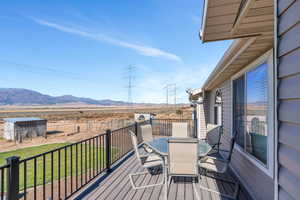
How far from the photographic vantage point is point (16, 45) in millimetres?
53656

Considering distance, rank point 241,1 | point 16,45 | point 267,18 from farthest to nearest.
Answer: point 16,45, point 267,18, point 241,1

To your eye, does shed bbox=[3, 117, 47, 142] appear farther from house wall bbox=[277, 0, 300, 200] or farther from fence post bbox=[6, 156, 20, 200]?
house wall bbox=[277, 0, 300, 200]

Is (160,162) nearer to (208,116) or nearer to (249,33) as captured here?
(249,33)

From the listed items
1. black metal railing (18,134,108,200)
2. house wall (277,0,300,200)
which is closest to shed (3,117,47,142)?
black metal railing (18,134,108,200)

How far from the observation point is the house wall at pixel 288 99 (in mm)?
726

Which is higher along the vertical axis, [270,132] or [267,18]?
[267,18]

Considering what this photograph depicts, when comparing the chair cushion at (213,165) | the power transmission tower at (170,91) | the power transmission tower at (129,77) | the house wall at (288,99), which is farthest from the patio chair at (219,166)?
the power transmission tower at (170,91)

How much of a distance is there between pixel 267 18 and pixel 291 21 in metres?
0.82

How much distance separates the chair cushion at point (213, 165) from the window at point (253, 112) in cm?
52

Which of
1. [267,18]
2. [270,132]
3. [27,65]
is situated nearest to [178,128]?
[270,132]

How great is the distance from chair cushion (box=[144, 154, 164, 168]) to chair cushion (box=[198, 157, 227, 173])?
2.43 feet

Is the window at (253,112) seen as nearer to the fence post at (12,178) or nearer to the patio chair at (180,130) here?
the patio chair at (180,130)

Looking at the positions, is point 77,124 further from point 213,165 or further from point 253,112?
point 253,112

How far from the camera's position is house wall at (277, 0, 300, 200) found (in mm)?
726
